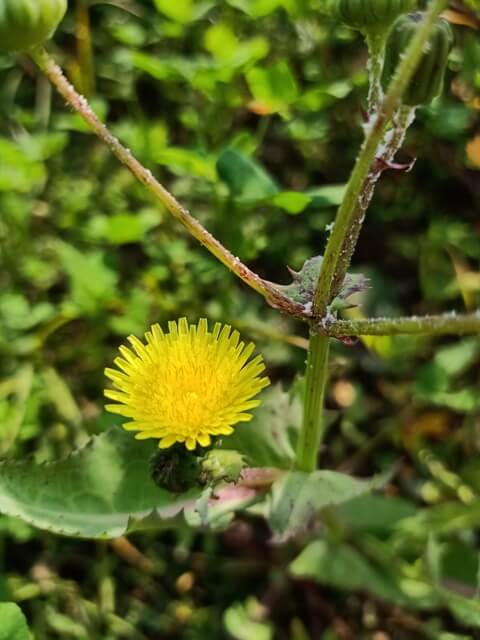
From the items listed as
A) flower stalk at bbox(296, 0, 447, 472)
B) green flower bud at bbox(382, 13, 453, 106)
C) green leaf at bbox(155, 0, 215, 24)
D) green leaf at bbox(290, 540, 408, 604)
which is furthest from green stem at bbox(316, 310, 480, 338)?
green leaf at bbox(155, 0, 215, 24)

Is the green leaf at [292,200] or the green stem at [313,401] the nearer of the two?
the green stem at [313,401]

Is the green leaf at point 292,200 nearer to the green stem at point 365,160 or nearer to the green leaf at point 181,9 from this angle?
the green stem at point 365,160

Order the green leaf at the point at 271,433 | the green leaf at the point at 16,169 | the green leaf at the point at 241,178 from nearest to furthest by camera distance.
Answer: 1. the green leaf at the point at 271,433
2. the green leaf at the point at 241,178
3. the green leaf at the point at 16,169

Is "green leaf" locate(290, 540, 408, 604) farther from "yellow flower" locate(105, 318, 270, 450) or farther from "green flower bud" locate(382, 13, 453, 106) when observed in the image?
"green flower bud" locate(382, 13, 453, 106)

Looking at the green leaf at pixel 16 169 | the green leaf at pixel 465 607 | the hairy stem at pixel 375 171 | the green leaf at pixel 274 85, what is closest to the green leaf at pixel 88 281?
the green leaf at pixel 16 169

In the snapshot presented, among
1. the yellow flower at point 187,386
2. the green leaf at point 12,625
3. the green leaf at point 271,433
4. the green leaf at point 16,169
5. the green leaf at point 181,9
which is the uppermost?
the green leaf at point 181,9

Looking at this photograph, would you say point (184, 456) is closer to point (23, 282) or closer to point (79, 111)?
point (79, 111)

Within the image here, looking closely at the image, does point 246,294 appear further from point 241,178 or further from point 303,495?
point 303,495
